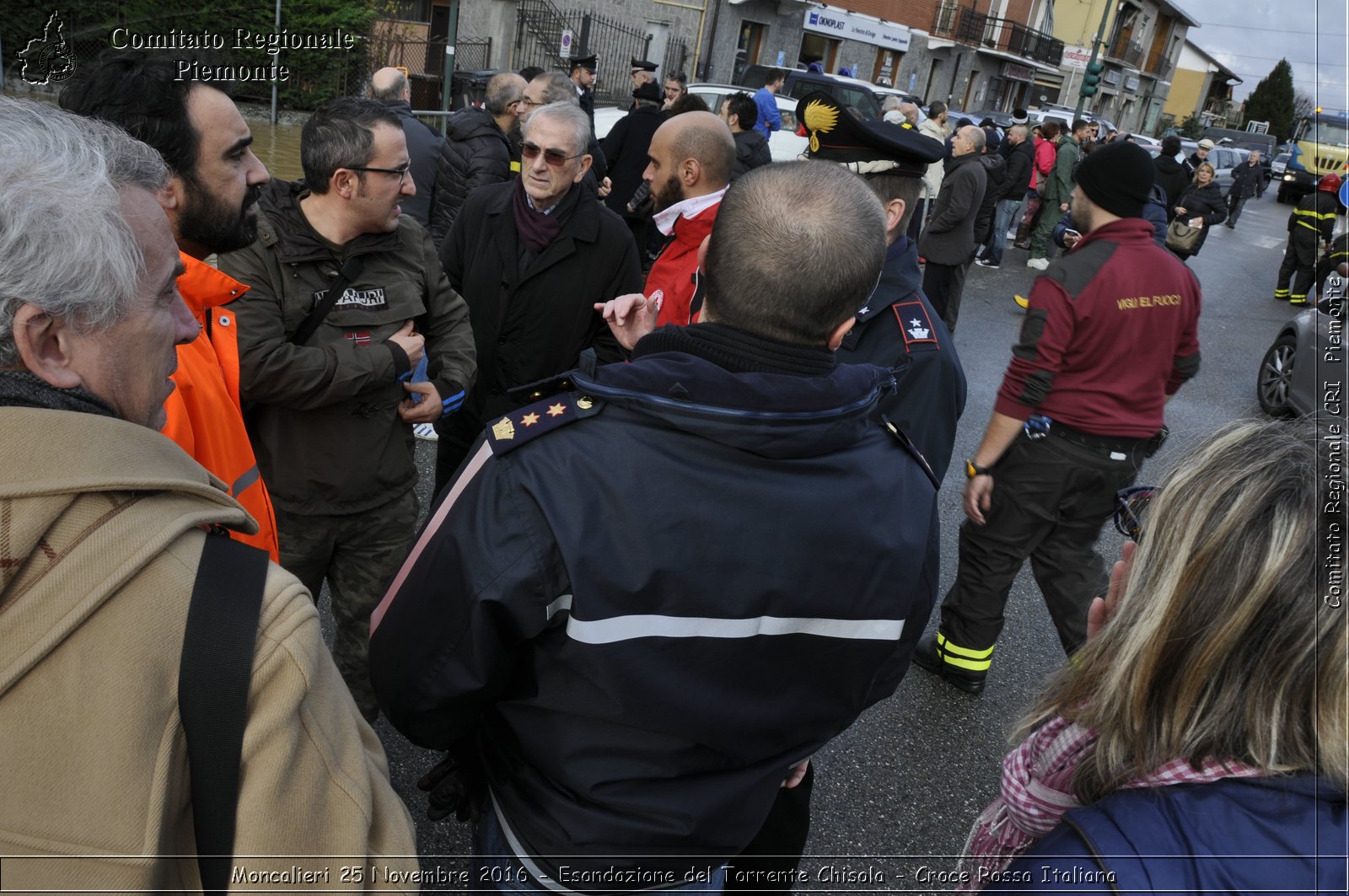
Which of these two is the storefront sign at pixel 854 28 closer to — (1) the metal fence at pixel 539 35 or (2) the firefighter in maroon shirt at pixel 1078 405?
(1) the metal fence at pixel 539 35

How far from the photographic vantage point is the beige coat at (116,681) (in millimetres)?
978

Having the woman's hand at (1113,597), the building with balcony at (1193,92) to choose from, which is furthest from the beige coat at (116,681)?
the building with balcony at (1193,92)

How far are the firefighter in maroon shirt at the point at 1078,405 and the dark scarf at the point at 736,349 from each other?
206 cm

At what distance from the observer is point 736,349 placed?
1.60m

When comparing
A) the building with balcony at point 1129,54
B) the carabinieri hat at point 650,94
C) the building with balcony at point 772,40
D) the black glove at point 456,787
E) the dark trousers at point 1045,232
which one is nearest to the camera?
the black glove at point 456,787

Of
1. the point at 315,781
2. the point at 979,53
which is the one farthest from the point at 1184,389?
the point at 979,53

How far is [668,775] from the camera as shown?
1567 mm

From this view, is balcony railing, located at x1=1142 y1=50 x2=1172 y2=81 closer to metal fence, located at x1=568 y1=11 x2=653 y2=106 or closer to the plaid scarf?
metal fence, located at x1=568 y1=11 x2=653 y2=106

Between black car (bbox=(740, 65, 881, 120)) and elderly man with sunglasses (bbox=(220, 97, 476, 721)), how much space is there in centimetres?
1634

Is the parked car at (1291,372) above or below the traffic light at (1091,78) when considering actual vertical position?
below

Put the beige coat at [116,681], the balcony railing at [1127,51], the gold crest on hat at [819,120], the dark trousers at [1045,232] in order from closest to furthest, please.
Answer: the beige coat at [116,681] → the gold crest on hat at [819,120] → the dark trousers at [1045,232] → the balcony railing at [1127,51]

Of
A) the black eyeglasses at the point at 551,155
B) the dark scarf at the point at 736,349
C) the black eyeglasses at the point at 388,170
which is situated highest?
the black eyeglasses at the point at 551,155

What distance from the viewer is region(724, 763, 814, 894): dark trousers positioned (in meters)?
2.11

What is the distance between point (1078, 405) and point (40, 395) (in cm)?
325
